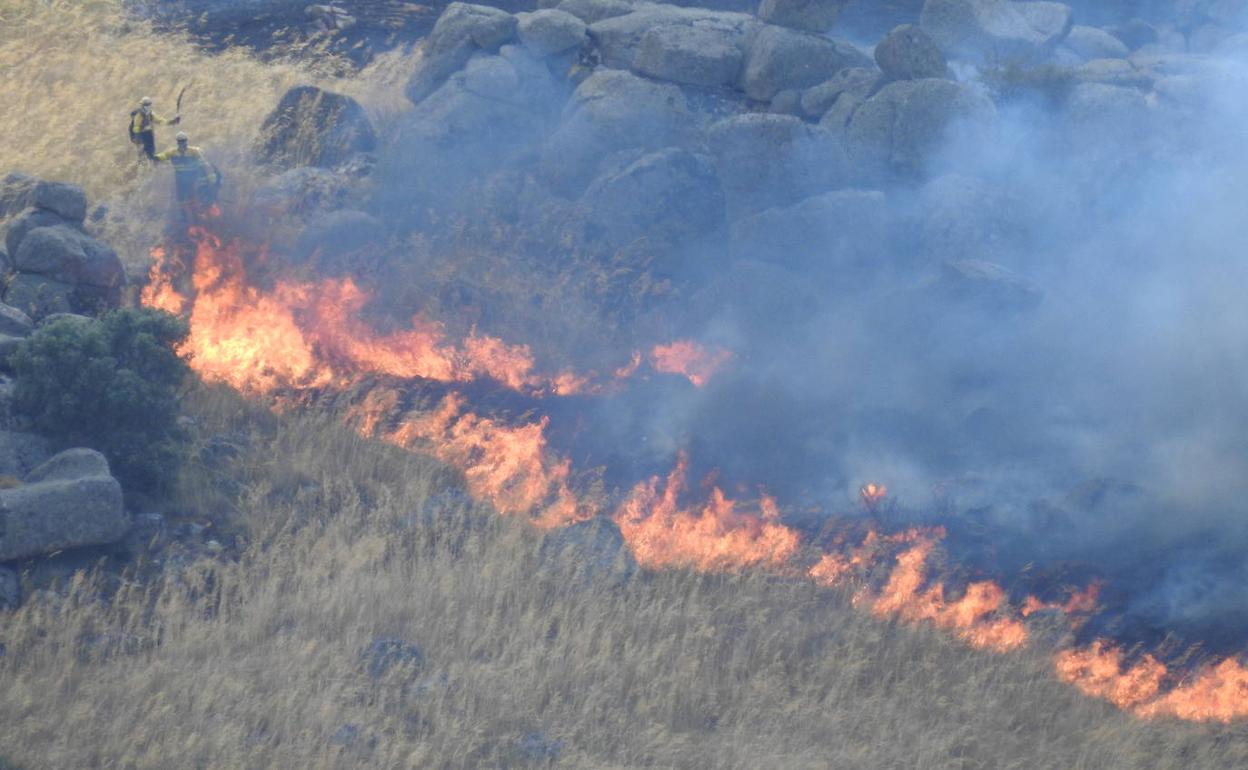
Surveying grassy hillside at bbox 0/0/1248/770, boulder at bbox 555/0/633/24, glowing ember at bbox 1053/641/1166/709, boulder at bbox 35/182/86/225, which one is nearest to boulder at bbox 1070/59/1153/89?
boulder at bbox 555/0/633/24

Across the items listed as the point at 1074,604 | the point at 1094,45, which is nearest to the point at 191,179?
the point at 1074,604

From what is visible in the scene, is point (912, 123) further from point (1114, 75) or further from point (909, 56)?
point (1114, 75)

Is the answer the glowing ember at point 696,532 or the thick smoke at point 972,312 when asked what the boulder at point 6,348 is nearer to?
the thick smoke at point 972,312

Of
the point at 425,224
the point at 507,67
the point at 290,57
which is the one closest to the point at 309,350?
the point at 425,224

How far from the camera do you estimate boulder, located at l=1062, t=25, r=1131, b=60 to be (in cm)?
1434

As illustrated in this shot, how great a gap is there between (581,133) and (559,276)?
6.56 ft

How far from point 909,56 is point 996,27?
7.35ft

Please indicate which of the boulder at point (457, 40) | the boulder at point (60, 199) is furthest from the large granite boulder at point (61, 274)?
the boulder at point (457, 40)

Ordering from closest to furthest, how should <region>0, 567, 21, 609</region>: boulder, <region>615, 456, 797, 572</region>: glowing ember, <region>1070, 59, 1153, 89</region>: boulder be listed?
<region>0, 567, 21, 609</region>: boulder
<region>615, 456, 797, 572</region>: glowing ember
<region>1070, 59, 1153, 89</region>: boulder

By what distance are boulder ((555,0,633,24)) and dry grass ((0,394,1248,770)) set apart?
8118mm

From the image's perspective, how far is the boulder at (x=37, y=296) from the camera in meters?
9.52

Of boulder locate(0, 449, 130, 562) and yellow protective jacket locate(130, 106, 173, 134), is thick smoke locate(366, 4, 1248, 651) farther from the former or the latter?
boulder locate(0, 449, 130, 562)

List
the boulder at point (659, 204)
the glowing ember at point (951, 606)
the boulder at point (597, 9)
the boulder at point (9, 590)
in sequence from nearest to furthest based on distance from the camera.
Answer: the boulder at point (9, 590)
the glowing ember at point (951, 606)
the boulder at point (659, 204)
the boulder at point (597, 9)

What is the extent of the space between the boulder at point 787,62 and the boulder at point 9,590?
889cm
